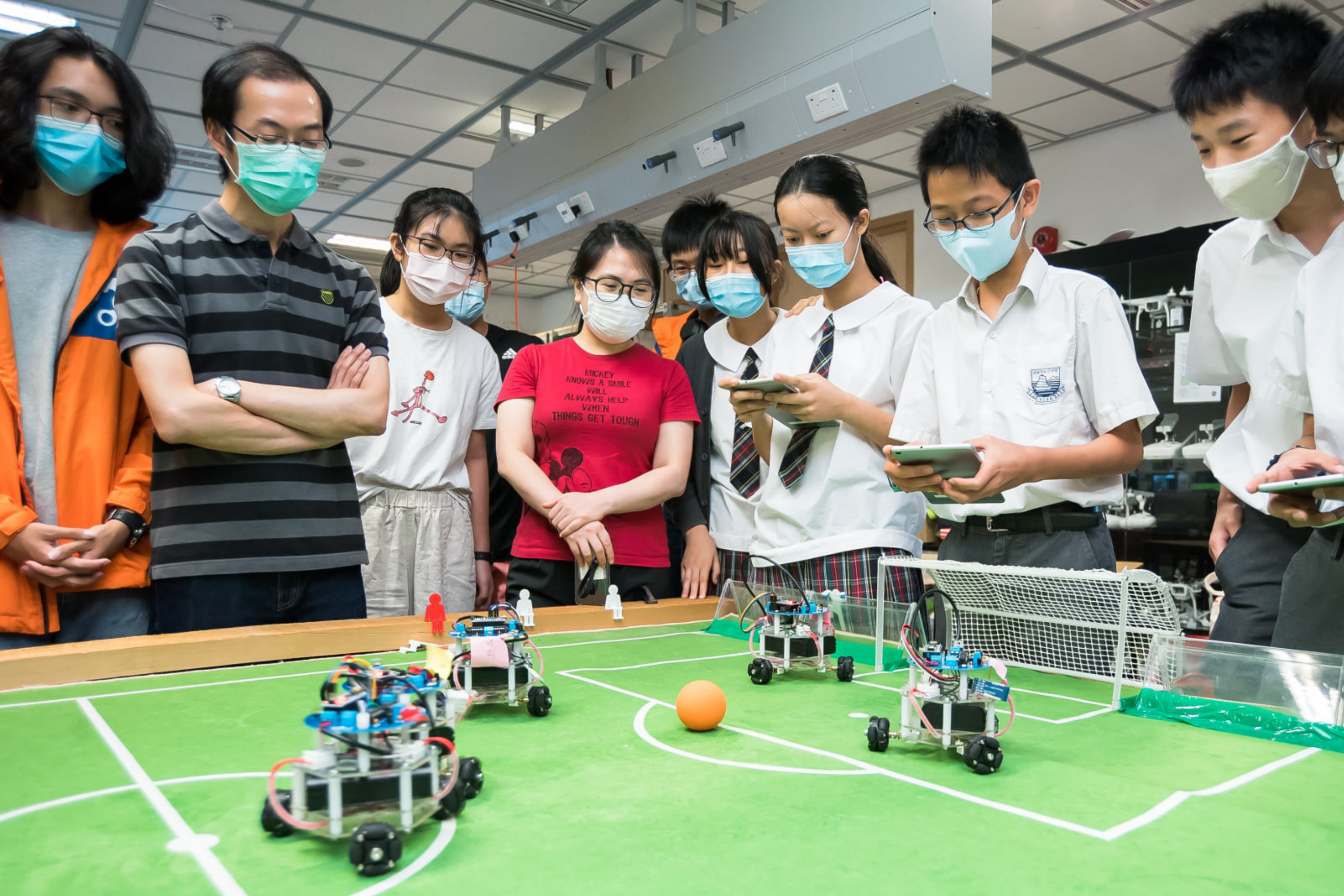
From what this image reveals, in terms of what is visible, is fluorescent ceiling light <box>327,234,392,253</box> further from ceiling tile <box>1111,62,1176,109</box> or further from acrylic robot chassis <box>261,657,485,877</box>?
acrylic robot chassis <box>261,657,485,877</box>

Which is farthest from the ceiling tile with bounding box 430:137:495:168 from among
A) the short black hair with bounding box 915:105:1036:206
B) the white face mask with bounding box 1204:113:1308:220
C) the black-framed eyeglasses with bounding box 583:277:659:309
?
the white face mask with bounding box 1204:113:1308:220

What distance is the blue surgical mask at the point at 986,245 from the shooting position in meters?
1.86

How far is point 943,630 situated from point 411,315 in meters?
1.85

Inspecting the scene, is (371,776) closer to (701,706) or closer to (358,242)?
(701,706)

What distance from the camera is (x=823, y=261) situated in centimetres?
221

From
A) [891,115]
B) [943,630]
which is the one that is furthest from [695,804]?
[891,115]

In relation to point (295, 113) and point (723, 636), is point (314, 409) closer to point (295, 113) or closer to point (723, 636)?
point (295, 113)

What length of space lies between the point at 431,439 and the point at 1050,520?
157 cm

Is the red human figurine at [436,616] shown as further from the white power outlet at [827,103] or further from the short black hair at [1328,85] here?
the white power outlet at [827,103]

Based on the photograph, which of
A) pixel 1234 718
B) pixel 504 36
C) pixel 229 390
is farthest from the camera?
pixel 504 36

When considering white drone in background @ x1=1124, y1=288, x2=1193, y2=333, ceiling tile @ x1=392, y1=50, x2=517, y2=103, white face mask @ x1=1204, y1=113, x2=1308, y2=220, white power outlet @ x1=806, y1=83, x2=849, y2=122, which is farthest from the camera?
ceiling tile @ x1=392, y1=50, x2=517, y2=103

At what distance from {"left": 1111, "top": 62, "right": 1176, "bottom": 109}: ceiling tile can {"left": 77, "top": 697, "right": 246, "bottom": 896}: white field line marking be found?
6.25 m

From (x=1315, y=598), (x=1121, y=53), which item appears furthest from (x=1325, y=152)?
(x=1121, y=53)

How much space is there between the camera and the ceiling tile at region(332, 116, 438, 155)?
21.1ft
